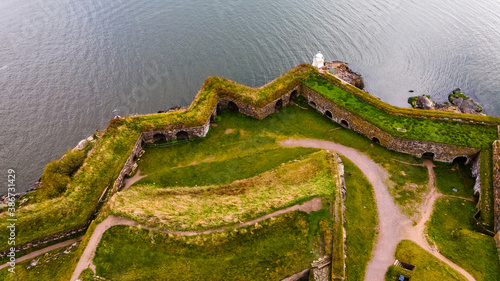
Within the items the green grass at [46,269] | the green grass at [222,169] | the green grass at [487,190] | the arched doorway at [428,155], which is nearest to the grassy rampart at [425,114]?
the green grass at [487,190]

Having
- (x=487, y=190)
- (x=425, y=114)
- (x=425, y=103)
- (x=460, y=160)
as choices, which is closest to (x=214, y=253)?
(x=487, y=190)

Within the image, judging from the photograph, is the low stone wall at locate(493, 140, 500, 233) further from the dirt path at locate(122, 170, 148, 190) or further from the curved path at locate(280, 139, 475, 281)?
the dirt path at locate(122, 170, 148, 190)

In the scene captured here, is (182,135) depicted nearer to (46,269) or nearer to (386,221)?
(46,269)

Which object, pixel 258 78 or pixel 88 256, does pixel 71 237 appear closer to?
pixel 88 256

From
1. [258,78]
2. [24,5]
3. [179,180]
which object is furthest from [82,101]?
[24,5]

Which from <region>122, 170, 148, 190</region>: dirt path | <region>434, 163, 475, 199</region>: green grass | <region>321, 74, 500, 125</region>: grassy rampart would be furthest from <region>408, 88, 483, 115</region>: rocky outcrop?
<region>122, 170, 148, 190</region>: dirt path
